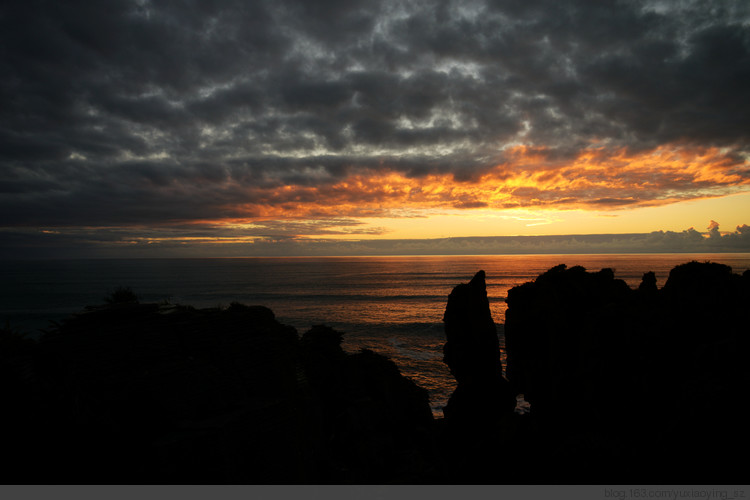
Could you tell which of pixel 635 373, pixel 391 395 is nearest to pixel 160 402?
pixel 391 395

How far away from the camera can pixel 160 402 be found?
834 centimetres

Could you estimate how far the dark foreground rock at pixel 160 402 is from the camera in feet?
23.4

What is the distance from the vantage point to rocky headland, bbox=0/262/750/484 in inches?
298

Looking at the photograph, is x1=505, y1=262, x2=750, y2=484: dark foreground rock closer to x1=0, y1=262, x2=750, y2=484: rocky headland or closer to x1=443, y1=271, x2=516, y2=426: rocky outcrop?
x1=0, y1=262, x2=750, y2=484: rocky headland

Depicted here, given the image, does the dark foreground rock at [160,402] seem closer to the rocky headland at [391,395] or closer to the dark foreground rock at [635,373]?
the rocky headland at [391,395]

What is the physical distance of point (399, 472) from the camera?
46.1 ft

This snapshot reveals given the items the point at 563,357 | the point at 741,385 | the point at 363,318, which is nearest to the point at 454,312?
the point at 563,357

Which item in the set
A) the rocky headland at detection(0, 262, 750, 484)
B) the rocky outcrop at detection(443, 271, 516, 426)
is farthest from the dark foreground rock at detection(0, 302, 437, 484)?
the rocky outcrop at detection(443, 271, 516, 426)

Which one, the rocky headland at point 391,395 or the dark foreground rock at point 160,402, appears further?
the rocky headland at point 391,395

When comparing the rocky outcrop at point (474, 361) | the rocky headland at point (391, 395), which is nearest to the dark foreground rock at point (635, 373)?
the rocky headland at point (391, 395)

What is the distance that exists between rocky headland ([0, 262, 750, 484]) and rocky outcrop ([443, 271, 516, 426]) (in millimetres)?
101

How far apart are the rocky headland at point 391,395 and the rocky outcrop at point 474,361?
101 mm

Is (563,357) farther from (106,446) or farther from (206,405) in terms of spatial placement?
(106,446)

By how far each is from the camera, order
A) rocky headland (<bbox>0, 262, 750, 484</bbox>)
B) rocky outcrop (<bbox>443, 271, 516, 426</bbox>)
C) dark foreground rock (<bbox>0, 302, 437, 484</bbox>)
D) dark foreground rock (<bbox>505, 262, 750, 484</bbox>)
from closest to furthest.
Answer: dark foreground rock (<bbox>0, 302, 437, 484</bbox>)
rocky headland (<bbox>0, 262, 750, 484</bbox>)
dark foreground rock (<bbox>505, 262, 750, 484</bbox>)
rocky outcrop (<bbox>443, 271, 516, 426</bbox>)
